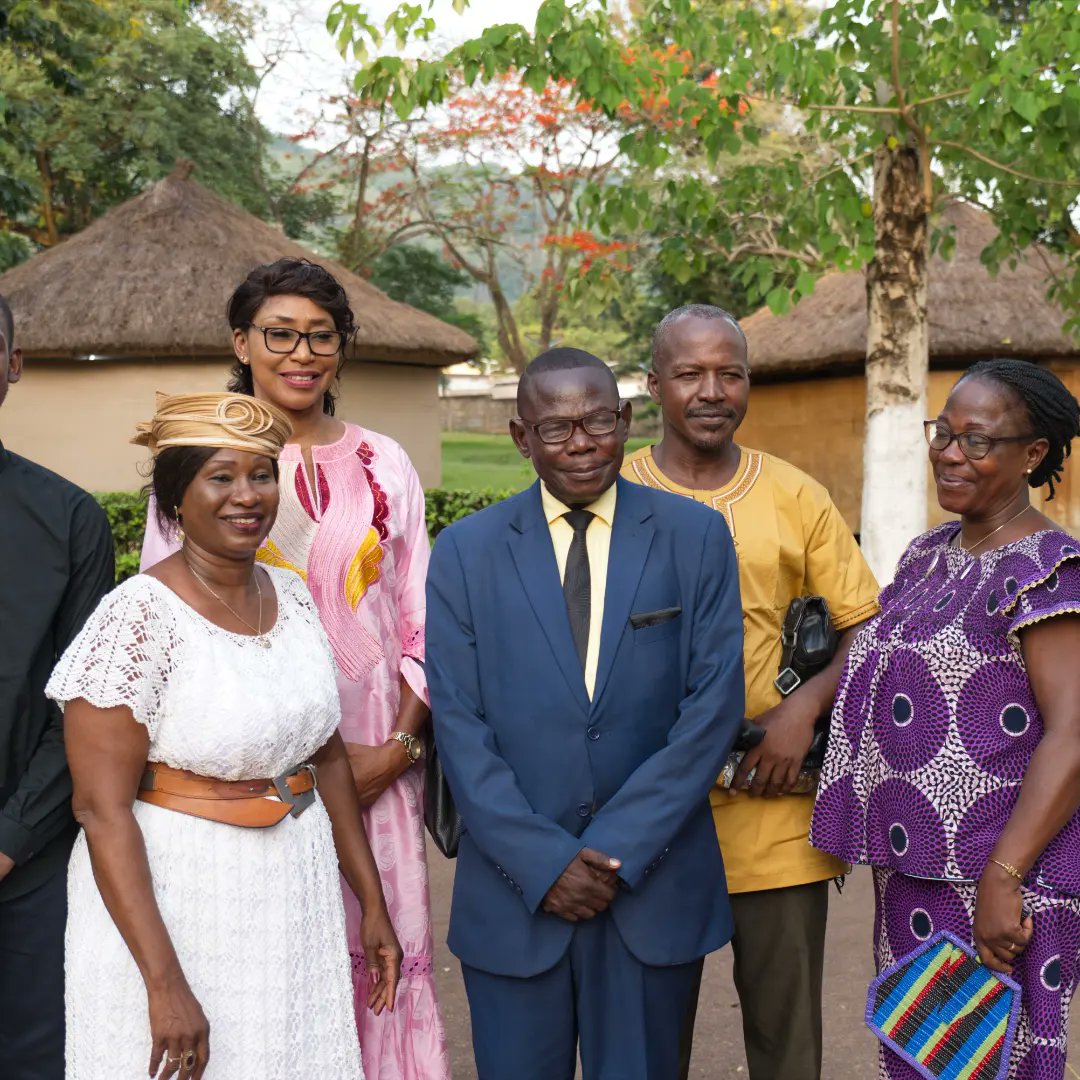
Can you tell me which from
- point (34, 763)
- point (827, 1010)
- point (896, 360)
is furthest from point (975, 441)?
point (896, 360)

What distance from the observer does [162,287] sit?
13594 millimetres

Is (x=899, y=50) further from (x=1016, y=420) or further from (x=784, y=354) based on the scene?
(x=784, y=354)

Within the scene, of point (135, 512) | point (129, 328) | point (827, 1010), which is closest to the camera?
point (827, 1010)

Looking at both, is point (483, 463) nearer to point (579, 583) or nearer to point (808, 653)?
point (808, 653)

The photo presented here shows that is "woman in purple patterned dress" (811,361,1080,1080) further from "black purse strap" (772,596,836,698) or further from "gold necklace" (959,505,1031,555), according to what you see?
"black purse strap" (772,596,836,698)

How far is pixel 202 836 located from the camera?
7.88ft

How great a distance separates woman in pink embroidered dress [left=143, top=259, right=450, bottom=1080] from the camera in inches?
121

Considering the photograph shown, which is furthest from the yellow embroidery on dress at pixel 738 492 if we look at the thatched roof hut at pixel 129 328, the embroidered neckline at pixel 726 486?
the thatched roof hut at pixel 129 328

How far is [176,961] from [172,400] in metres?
1.07

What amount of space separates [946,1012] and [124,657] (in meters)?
1.82

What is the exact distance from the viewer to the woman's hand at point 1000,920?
254cm

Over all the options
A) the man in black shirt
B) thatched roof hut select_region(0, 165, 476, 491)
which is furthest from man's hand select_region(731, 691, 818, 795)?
thatched roof hut select_region(0, 165, 476, 491)

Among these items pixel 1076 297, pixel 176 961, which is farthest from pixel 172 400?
pixel 1076 297

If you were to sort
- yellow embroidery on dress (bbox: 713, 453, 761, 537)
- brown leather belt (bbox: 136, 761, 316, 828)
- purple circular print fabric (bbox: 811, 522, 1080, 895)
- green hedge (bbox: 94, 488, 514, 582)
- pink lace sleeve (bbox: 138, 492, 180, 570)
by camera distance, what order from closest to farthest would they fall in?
brown leather belt (bbox: 136, 761, 316, 828), purple circular print fabric (bbox: 811, 522, 1080, 895), pink lace sleeve (bbox: 138, 492, 180, 570), yellow embroidery on dress (bbox: 713, 453, 761, 537), green hedge (bbox: 94, 488, 514, 582)
